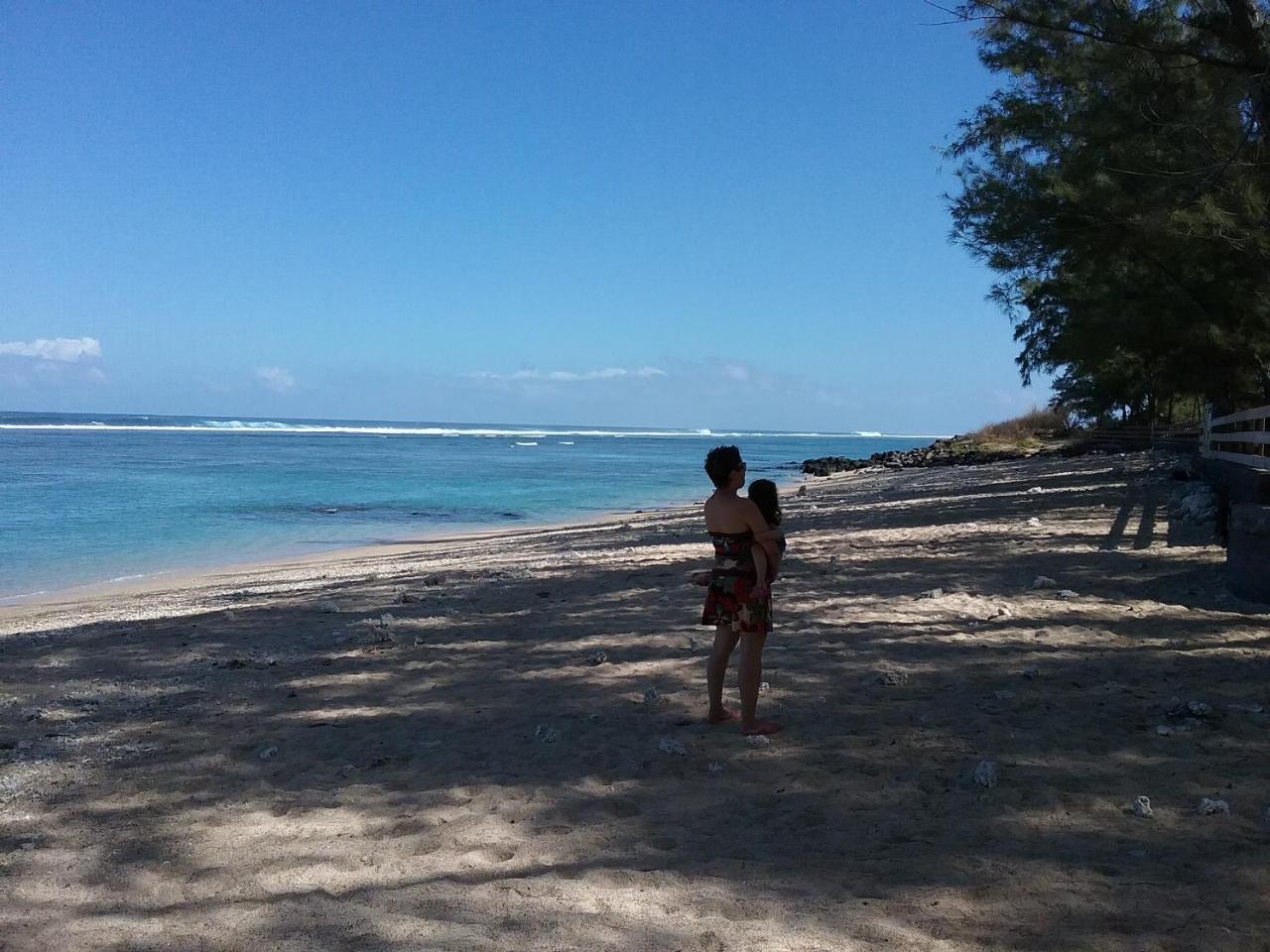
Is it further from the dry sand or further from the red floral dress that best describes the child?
the dry sand

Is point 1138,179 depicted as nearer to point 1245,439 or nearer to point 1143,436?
point 1245,439

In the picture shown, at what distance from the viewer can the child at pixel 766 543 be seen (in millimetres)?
4980

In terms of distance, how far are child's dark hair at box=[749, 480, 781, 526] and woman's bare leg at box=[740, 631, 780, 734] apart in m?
0.61

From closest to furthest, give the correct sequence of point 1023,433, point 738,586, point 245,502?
1. point 738,586
2. point 245,502
3. point 1023,433

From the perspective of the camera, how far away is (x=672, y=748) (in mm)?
5082

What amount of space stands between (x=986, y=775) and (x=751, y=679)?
49.0 inches

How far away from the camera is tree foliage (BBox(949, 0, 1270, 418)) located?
9312 millimetres

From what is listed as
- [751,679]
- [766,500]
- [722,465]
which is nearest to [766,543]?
[766,500]

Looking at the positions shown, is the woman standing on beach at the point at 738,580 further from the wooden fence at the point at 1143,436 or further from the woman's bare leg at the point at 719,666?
the wooden fence at the point at 1143,436

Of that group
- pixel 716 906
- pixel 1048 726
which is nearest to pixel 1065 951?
pixel 716 906

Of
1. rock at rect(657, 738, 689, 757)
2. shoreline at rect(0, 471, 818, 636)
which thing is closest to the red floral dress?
rock at rect(657, 738, 689, 757)

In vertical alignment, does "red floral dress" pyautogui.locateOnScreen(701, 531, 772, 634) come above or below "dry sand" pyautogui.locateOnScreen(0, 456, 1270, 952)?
above

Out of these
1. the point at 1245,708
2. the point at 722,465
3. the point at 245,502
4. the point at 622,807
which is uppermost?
the point at 722,465

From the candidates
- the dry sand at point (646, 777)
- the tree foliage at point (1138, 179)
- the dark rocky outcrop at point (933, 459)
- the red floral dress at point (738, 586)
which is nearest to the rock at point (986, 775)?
the dry sand at point (646, 777)
